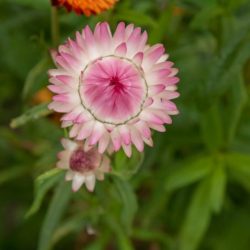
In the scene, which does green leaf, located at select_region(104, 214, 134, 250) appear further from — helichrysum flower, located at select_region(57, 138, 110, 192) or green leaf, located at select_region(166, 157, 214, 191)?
helichrysum flower, located at select_region(57, 138, 110, 192)

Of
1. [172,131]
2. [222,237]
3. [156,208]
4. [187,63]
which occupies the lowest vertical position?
[222,237]

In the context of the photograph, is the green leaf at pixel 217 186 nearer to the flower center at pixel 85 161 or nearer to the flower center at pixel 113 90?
the flower center at pixel 85 161

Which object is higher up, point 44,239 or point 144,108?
point 144,108

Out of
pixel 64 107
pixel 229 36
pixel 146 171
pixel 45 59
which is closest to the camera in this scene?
pixel 64 107

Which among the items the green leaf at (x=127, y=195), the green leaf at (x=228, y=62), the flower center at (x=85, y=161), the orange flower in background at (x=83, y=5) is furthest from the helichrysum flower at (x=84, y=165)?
the green leaf at (x=228, y=62)

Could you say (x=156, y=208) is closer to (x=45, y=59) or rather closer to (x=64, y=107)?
(x=45, y=59)

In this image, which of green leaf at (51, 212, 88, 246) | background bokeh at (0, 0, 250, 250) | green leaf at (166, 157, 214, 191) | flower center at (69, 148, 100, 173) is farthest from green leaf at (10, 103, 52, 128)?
green leaf at (166, 157, 214, 191)

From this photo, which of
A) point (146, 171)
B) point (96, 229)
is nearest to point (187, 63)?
point (146, 171)

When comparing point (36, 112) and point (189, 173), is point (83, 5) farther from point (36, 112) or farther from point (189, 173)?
point (189, 173)
